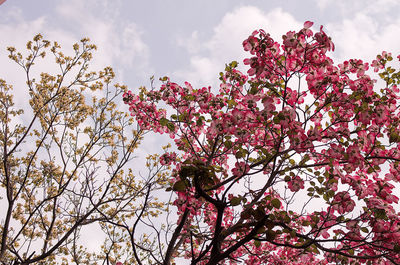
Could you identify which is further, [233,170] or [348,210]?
[233,170]

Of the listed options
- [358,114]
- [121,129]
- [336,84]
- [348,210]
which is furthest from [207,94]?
[121,129]

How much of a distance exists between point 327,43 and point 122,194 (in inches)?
250

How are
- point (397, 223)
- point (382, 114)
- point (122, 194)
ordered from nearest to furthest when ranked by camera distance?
point (397, 223) → point (382, 114) → point (122, 194)

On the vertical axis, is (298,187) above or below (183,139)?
below

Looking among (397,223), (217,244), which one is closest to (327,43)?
(397,223)

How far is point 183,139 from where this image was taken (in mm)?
4727

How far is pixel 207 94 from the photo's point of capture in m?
4.33

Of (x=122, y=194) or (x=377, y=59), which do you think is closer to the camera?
(x=377, y=59)

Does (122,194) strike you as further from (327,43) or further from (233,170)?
(327,43)

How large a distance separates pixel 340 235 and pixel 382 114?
1479 mm

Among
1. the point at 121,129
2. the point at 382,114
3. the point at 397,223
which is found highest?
the point at 121,129

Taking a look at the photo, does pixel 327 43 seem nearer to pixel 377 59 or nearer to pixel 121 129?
pixel 377 59

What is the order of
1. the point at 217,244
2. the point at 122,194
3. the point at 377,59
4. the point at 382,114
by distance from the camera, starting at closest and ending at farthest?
1. the point at 217,244
2. the point at 382,114
3. the point at 377,59
4. the point at 122,194

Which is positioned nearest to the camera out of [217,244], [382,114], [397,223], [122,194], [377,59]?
[217,244]
